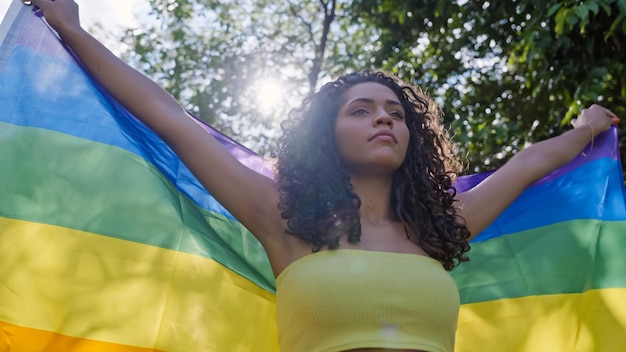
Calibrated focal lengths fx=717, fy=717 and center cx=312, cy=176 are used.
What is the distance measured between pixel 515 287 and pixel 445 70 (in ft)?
16.7

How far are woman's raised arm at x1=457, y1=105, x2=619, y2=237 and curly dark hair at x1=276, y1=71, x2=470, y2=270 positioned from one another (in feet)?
0.37

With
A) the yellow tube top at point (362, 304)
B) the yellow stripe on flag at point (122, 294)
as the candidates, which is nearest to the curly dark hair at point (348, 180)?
the yellow tube top at point (362, 304)

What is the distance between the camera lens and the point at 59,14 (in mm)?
2508

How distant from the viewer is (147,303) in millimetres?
2645

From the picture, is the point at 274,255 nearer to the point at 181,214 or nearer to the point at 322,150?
the point at 322,150

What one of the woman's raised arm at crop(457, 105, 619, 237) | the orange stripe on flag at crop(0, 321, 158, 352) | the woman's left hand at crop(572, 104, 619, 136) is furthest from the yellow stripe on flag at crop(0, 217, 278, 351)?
the woman's left hand at crop(572, 104, 619, 136)

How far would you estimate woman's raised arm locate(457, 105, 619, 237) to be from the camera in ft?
9.26

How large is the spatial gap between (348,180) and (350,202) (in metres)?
0.13

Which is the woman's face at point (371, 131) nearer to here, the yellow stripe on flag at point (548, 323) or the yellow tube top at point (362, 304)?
the yellow tube top at point (362, 304)

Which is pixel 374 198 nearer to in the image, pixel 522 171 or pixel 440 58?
pixel 522 171

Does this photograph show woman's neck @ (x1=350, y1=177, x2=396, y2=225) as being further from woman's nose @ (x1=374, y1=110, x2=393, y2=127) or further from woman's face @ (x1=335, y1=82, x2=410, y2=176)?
woman's nose @ (x1=374, y1=110, x2=393, y2=127)

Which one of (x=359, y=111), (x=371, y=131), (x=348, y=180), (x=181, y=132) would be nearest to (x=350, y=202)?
(x=348, y=180)

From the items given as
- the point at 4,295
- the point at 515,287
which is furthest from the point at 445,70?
the point at 4,295

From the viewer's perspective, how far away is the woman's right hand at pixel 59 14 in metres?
2.51
